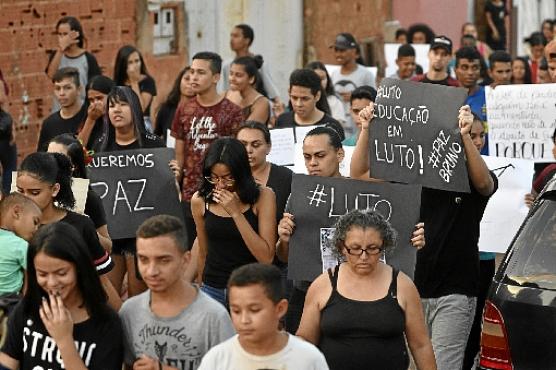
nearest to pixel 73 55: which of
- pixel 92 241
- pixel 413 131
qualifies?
pixel 413 131

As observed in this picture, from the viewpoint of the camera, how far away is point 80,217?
25.4ft

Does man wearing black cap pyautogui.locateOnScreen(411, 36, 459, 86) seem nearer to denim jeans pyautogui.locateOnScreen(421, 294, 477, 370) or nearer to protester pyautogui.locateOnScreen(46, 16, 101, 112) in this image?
protester pyautogui.locateOnScreen(46, 16, 101, 112)

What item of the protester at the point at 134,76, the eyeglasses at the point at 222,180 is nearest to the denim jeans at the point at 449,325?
the eyeglasses at the point at 222,180

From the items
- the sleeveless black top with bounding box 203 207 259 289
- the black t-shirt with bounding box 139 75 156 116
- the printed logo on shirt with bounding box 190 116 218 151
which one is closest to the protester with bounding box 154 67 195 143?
the black t-shirt with bounding box 139 75 156 116

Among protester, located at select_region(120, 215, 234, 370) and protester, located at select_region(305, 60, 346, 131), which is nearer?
protester, located at select_region(120, 215, 234, 370)

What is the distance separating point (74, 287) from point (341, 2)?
1749 cm

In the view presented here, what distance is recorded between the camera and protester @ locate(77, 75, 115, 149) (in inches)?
443

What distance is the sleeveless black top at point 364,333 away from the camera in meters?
7.07

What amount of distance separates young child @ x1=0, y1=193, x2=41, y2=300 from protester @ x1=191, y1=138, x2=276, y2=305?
3.44 feet

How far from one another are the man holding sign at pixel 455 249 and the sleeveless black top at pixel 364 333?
5.46 ft

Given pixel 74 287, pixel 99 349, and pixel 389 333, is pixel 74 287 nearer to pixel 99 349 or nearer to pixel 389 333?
pixel 99 349

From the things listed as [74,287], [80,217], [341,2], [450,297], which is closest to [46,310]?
[74,287]

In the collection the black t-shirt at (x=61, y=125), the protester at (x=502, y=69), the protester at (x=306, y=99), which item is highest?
the protester at (x=502, y=69)

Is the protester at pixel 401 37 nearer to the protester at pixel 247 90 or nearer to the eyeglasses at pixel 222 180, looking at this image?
the protester at pixel 247 90
